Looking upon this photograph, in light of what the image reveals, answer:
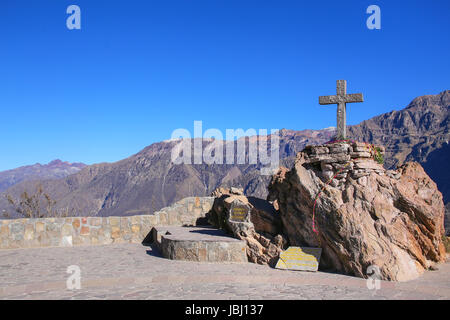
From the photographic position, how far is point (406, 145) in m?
114

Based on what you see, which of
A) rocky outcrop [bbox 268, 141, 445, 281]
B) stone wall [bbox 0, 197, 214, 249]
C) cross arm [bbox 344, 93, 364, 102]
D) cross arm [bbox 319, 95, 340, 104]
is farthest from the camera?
stone wall [bbox 0, 197, 214, 249]

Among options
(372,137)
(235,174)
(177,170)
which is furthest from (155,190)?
(372,137)

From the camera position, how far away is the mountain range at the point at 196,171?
313ft

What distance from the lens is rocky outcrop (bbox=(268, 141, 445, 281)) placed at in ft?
25.4

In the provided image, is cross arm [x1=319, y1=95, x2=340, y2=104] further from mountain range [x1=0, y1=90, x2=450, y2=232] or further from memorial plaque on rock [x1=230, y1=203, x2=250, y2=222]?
mountain range [x1=0, y1=90, x2=450, y2=232]

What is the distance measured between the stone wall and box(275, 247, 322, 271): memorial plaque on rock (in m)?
5.53

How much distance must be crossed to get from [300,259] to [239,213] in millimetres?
2024

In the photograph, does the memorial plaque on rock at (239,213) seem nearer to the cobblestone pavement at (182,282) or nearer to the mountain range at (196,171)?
the cobblestone pavement at (182,282)

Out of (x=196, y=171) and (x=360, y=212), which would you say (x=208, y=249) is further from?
(x=196, y=171)

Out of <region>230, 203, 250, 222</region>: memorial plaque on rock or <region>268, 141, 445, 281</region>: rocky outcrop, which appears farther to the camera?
<region>230, 203, 250, 222</region>: memorial plaque on rock

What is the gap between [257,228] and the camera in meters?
9.72

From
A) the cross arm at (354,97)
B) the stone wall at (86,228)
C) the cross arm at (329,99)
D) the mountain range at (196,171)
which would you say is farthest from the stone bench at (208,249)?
the mountain range at (196,171)

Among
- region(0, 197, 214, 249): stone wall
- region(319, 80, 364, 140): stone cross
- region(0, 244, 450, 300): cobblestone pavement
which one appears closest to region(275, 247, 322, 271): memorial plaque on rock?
region(0, 244, 450, 300): cobblestone pavement
